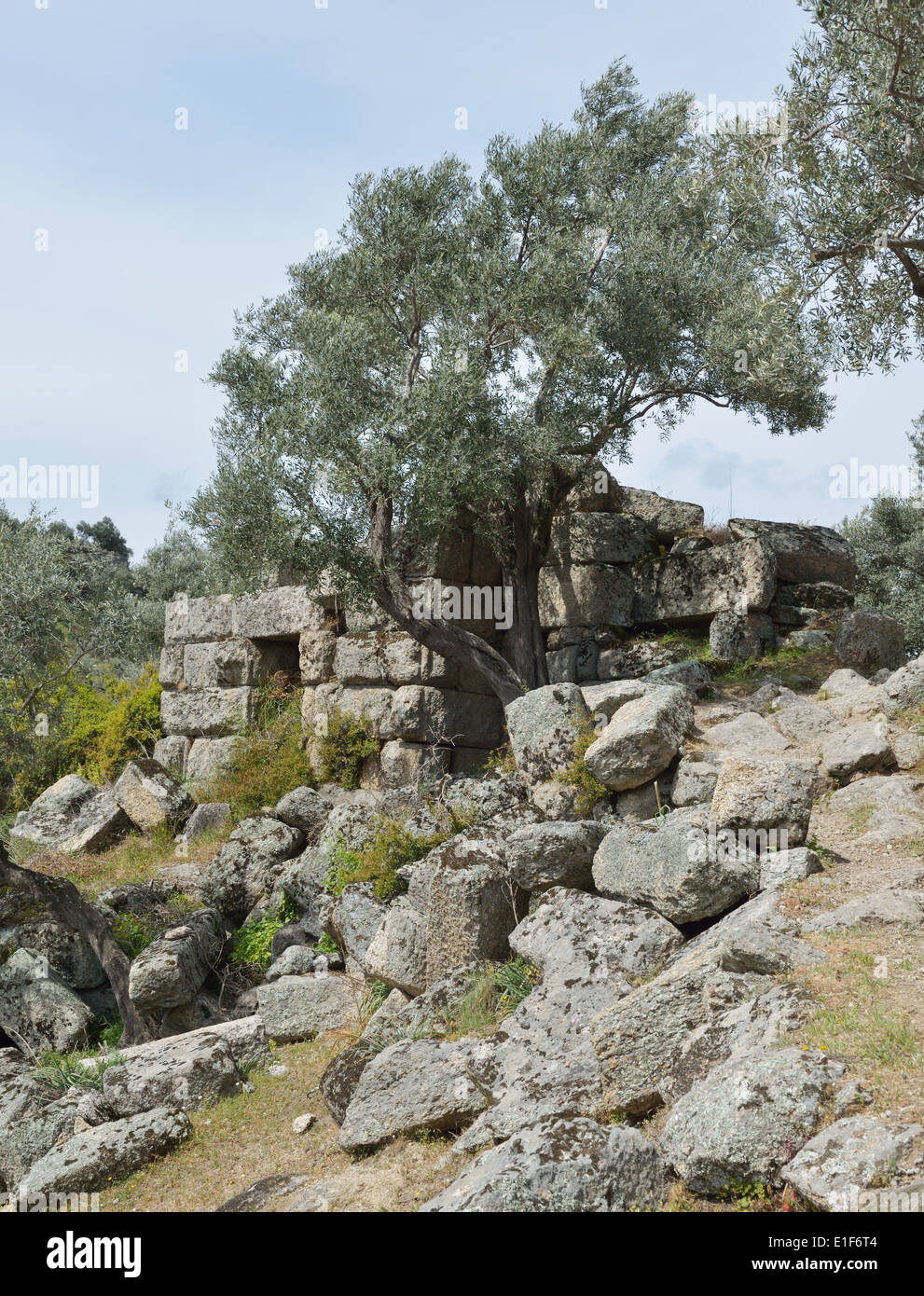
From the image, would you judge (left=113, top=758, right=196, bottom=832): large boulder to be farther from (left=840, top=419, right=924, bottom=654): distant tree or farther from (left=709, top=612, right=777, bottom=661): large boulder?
(left=840, top=419, right=924, bottom=654): distant tree

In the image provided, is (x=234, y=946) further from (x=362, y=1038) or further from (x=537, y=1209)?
(x=537, y=1209)

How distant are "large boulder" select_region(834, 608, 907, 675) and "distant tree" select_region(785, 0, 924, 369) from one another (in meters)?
4.50

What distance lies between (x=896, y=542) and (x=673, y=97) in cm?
1178

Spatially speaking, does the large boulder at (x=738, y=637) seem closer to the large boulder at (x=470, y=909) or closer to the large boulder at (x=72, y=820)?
the large boulder at (x=470, y=909)

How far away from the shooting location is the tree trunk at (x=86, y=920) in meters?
11.3

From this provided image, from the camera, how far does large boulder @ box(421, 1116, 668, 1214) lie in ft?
16.8

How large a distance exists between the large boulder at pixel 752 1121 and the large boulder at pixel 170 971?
7.23m

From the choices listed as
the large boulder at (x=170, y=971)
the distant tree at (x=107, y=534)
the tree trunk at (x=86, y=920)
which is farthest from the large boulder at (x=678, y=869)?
the distant tree at (x=107, y=534)

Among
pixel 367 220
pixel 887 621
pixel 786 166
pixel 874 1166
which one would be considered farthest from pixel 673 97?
pixel 874 1166

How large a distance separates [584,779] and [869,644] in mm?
5861

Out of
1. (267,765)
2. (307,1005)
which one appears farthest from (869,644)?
(267,765)

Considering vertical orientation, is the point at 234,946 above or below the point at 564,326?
below

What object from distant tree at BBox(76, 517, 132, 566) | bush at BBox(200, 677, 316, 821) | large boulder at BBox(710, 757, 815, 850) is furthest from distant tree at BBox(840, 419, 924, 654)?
distant tree at BBox(76, 517, 132, 566)
